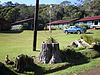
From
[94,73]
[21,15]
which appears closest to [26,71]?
[94,73]

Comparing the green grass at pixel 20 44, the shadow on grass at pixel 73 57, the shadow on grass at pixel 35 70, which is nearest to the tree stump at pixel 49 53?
the shadow on grass at pixel 73 57

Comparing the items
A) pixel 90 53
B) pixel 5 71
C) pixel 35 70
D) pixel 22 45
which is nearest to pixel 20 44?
pixel 22 45

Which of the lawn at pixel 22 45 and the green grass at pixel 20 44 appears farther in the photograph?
the green grass at pixel 20 44

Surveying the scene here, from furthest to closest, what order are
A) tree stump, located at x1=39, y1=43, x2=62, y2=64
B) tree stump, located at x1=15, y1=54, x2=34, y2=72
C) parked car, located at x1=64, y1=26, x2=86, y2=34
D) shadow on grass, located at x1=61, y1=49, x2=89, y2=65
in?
1. parked car, located at x1=64, y1=26, x2=86, y2=34
2. shadow on grass, located at x1=61, y1=49, x2=89, y2=65
3. tree stump, located at x1=39, y1=43, x2=62, y2=64
4. tree stump, located at x1=15, y1=54, x2=34, y2=72

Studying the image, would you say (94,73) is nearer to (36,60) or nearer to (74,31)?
(36,60)

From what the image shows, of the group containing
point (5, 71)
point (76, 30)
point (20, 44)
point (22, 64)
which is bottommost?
point (76, 30)

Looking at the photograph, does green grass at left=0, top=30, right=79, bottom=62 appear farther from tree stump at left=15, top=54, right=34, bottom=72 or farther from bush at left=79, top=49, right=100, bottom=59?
bush at left=79, top=49, right=100, bottom=59

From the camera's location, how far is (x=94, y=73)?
22.4 feet

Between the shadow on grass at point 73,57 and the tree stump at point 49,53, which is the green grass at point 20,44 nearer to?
the tree stump at point 49,53

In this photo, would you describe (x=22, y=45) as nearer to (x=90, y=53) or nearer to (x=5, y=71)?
(x=90, y=53)

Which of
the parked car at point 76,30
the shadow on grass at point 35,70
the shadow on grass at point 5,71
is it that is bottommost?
the parked car at point 76,30

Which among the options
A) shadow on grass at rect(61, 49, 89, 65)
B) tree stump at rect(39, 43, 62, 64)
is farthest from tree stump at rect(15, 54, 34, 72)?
shadow on grass at rect(61, 49, 89, 65)

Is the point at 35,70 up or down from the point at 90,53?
up

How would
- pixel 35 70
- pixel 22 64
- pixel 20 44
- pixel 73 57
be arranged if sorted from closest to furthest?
pixel 22 64, pixel 35 70, pixel 73 57, pixel 20 44
